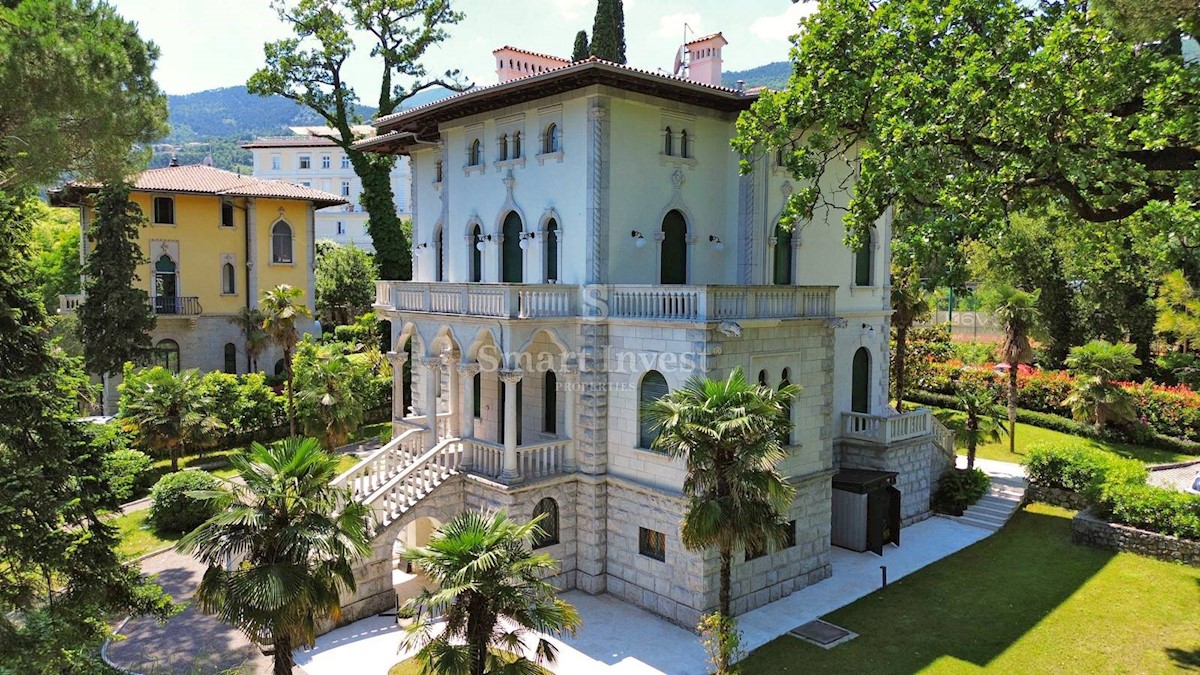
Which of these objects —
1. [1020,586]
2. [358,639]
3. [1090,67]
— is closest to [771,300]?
[1090,67]

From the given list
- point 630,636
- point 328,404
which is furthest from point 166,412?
point 630,636

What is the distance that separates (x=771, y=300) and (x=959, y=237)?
519 cm

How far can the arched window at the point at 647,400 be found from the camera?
20219mm

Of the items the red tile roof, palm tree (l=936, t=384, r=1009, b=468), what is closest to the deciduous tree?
the red tile roof

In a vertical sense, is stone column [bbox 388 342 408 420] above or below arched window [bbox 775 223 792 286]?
below

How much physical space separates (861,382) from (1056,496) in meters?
9.50

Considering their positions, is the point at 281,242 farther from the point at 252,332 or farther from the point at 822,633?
the point at 822,633

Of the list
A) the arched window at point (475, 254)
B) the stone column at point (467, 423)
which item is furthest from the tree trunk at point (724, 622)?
the arched window at point (475, 254)

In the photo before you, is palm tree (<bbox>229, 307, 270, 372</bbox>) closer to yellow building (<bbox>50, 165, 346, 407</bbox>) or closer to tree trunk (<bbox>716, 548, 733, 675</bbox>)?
yellow building (<bbox>50, 165, 346, 407</bbox>)

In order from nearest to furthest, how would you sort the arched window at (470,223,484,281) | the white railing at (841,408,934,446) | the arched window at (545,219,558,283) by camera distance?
1. the arched window at (545,219,558,283)
2. the white railing at (841,408,934,446)
3. the arched window at (470,223,484,281)

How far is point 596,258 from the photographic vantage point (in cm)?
2155

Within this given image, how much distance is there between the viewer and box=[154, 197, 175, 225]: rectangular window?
4144 centimetres

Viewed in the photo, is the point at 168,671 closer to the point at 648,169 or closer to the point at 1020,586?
the point at 648,169

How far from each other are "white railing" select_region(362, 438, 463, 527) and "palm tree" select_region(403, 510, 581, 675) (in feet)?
24.8
